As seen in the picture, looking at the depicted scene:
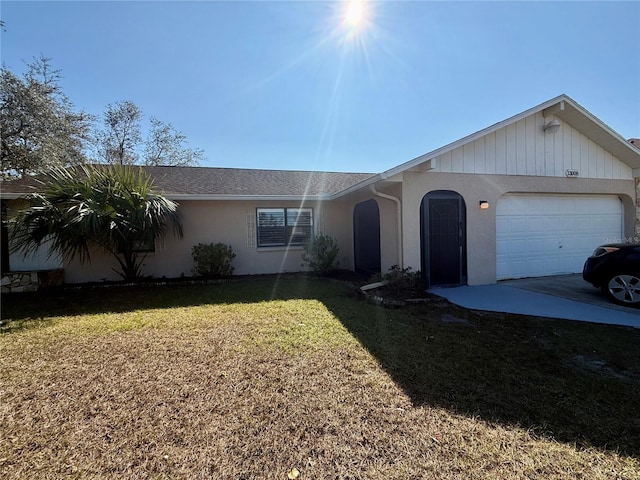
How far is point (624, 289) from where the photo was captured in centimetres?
582

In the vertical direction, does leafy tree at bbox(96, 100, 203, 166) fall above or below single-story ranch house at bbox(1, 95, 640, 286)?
above

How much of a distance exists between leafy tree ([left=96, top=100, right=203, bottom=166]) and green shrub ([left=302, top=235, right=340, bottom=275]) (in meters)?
17.7

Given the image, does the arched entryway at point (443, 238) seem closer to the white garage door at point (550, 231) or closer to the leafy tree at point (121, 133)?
the white garage door at point (550, 231)

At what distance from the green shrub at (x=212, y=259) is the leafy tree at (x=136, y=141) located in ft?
51.7

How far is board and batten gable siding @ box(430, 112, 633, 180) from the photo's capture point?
24.3 ft

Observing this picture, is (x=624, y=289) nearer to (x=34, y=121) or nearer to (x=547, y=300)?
(x=547, y=300)

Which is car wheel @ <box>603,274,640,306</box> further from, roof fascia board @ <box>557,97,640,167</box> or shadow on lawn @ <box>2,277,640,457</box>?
roof fascia board @ <box>557,97,640,167</box>

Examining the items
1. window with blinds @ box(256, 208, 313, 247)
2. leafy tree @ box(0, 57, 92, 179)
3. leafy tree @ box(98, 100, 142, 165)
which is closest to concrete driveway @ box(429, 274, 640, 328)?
window with blinds @ box(256, 208, 313, 247)

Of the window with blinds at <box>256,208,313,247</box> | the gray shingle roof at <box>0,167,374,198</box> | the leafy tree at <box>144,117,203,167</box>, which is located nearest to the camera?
the gray shingle roof at <box>0,167,374,198</box>

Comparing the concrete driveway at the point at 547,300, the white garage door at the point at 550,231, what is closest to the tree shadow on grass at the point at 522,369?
the concrete driveway at the point at 547,300

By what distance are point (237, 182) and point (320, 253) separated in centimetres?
392

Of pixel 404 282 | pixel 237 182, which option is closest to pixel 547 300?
pixel 404 282

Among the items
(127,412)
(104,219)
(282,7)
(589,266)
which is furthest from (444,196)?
(104,219)

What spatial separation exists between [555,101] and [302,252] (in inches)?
313
